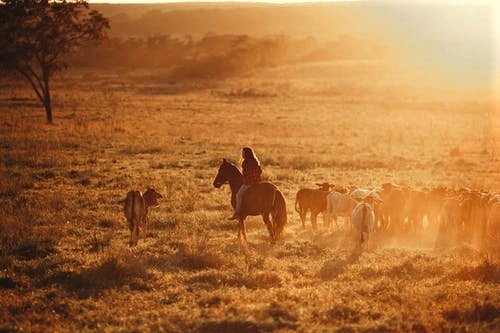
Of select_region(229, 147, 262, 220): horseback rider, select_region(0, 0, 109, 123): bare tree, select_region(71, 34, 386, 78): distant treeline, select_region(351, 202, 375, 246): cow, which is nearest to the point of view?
select_region(351, 202, 375, 246): cow

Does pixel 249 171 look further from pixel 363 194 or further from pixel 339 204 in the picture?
pixel 363 194

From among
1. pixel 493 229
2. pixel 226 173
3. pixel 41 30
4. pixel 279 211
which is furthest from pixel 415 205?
pixel 41 30

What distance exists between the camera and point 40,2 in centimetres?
3703

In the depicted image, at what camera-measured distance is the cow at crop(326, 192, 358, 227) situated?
1438 cm

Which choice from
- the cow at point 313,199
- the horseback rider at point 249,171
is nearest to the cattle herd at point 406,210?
the cow at point 313,199

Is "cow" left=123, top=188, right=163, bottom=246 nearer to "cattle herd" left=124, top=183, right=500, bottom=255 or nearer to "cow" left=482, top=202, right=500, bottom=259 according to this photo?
"cattle herd" left=124, top=183, right=500, bottom=255

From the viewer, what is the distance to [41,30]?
1435 inches

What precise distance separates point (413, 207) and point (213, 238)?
18.4 ft

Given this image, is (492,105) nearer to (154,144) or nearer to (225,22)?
(154,144)

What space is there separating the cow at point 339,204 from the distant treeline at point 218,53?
64.0 metres

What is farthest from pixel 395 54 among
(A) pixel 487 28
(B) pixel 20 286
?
(B) pixel 20 286

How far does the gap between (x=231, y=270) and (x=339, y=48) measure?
334 feet

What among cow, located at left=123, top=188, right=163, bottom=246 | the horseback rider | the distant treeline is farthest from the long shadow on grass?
the distant treeline

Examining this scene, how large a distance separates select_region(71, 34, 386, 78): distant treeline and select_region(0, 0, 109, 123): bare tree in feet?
130
